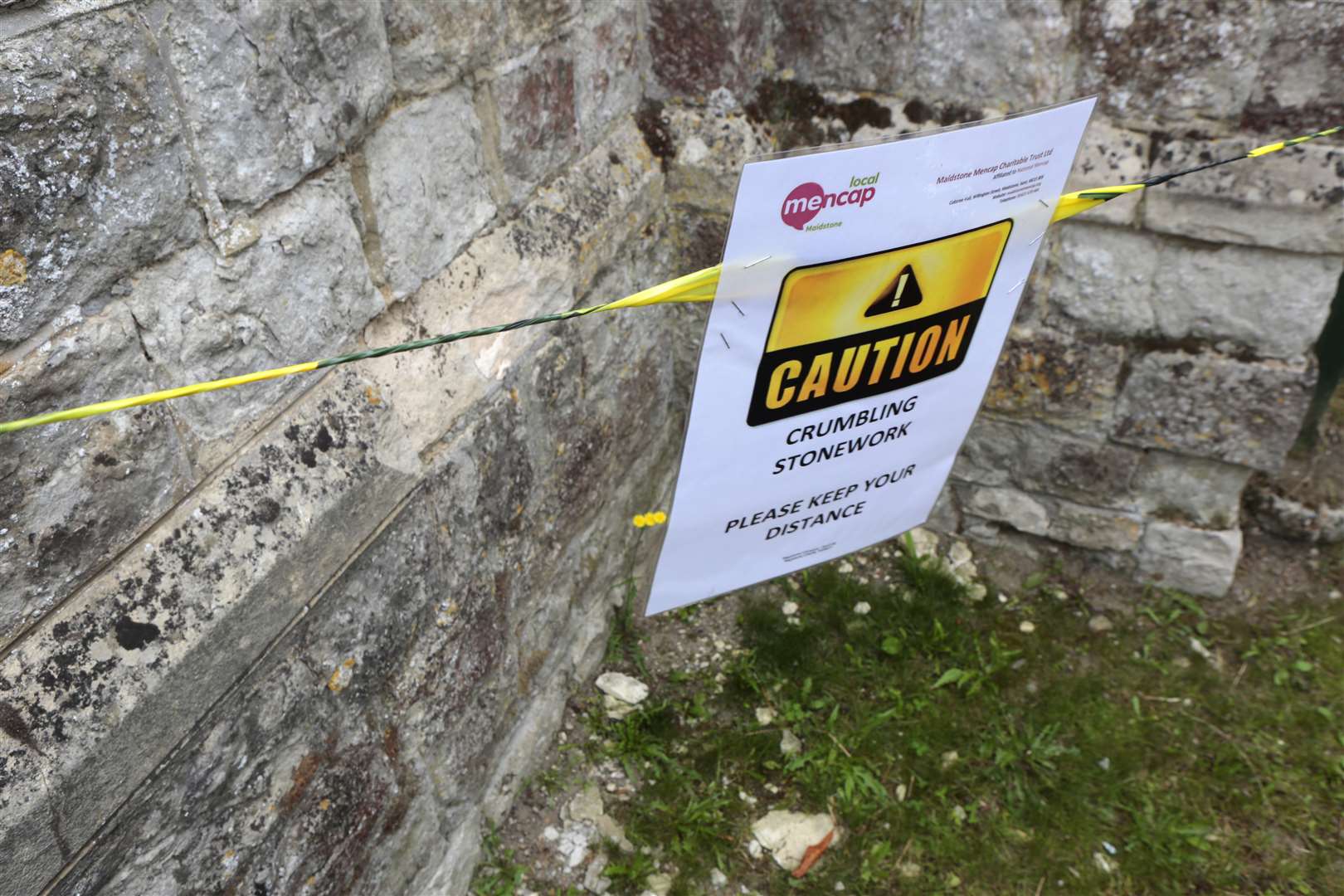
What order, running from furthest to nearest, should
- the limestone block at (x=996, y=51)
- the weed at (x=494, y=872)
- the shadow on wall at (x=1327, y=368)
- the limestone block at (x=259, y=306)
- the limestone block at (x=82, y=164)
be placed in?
the shadow on wall at (x=1327, y=368), the weed at (x=494, y=872), the limestone block at (x=996, y=51), the limestone block at (x=259, y=306), the limestone block at (x=82, y=164)

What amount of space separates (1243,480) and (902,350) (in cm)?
149

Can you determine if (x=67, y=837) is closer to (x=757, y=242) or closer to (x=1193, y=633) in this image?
(x=757, y=242)

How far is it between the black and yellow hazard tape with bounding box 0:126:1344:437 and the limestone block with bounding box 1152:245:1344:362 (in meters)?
0.26

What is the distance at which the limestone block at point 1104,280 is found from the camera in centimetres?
245

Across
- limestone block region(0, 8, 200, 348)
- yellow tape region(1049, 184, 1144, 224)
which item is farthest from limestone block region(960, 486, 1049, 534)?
limestone block region(0, 8, 200, 348)

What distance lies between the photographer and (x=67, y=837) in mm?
1195

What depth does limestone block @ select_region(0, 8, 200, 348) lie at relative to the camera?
105 centimetres

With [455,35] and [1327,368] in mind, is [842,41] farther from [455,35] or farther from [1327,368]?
[1327,368]

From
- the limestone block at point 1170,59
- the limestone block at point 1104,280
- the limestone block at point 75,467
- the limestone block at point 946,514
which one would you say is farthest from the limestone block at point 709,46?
the limestone block at point 75,467

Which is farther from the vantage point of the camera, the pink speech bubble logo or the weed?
the weed

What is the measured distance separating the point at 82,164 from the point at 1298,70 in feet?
7.44

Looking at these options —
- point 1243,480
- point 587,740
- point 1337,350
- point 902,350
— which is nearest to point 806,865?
point 587,740

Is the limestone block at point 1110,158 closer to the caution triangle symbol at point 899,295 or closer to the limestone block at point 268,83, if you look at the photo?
the caution triangle symbol at point 899,295

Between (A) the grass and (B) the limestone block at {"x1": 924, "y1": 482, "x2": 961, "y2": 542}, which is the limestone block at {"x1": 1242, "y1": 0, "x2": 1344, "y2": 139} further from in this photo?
(A) the grass
